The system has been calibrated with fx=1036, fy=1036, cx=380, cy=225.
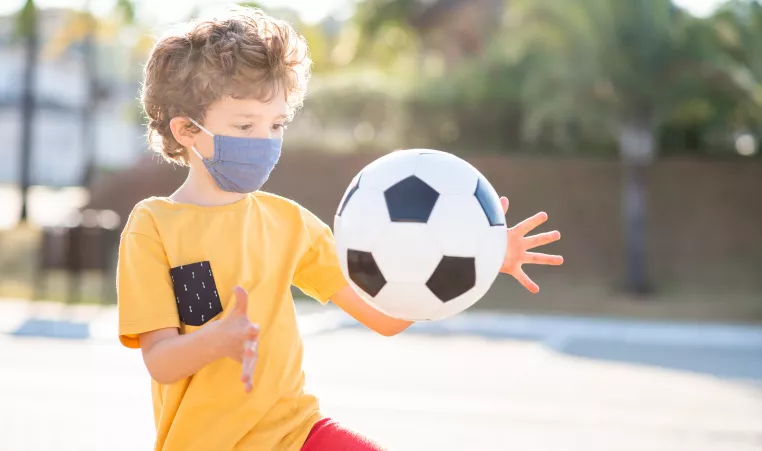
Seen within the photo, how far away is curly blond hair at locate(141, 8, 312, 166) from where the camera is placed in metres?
2.70

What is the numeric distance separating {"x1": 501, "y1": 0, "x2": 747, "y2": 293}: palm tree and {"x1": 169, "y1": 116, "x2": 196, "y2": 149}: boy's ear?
13294mm

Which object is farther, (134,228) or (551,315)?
(551,315)

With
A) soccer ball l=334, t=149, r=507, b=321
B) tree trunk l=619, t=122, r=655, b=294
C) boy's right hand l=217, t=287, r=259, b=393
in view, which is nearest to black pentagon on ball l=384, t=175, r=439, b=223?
soccer ball l=334, t=149, r=507, b=321

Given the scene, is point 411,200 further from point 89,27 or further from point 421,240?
point 89,27

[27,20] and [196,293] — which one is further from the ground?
[196,293]

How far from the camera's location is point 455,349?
36.6ft

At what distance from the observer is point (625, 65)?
15.4 m

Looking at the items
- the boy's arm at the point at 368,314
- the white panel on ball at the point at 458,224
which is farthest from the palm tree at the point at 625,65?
the white panel on ball at the point at 458,224

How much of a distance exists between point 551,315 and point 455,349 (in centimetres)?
359

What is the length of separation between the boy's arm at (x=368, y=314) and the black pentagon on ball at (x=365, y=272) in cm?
21

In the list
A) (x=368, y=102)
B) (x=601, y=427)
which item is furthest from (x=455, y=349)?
(x=368, y=102)

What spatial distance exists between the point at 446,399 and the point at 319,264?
17.8 feet

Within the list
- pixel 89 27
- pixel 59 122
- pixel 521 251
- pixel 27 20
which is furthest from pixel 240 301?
pixel 59 122

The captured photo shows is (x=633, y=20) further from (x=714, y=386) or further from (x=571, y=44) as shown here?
(x=714, y=386)
